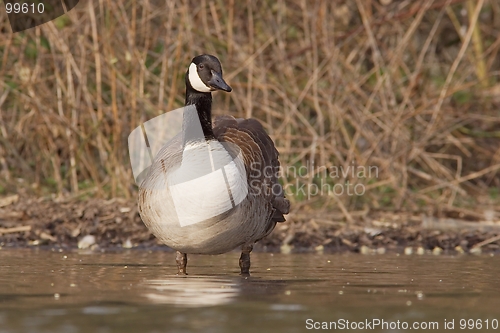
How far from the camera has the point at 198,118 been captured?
5074 mm

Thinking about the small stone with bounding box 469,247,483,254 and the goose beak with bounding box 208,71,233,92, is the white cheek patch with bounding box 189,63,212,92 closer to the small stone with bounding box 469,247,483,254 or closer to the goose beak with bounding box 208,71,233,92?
the goose beak with bounding box 208,71,233,92

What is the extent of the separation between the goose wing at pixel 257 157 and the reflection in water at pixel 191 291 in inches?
28.4

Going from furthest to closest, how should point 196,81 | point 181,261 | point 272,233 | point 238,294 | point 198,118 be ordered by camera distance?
point 272,233 < point 196,81 < point 198,118 < point 181,261 < point 238,294

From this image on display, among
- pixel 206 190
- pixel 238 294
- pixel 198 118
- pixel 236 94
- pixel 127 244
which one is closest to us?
pixel 238 294

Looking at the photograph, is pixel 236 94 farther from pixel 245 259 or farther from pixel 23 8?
pixel 245 259

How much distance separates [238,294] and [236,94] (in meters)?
4.46

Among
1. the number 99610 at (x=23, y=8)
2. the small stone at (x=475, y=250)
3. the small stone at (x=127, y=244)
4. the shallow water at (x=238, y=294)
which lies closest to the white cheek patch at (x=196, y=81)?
the shallow water at (x=238, y=294)

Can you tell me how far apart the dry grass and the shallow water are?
211 centimetres

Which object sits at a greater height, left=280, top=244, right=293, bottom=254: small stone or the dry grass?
the dry grass

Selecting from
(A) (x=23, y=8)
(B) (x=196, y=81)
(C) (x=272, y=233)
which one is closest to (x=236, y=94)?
(C) (x=272, y=233)

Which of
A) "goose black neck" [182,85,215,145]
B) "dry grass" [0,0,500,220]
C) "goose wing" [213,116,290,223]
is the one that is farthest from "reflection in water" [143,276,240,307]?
"dry grass" [0,0,500,220]

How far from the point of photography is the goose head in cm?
510

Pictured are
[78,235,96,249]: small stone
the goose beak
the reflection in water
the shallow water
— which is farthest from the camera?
[78,235,96,249]: small stone

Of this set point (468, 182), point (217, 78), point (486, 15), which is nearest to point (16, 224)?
point (217, 78)
